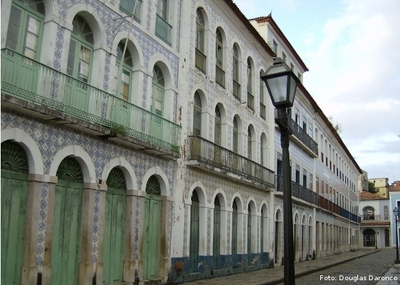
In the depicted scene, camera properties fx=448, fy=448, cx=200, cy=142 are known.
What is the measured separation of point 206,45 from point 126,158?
681 cm

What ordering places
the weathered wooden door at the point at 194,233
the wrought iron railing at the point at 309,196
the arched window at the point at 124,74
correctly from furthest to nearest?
the wrought iron railing at the point at 309,196
the weathered wooden door at the point at 194,233
the arched window at the point at 124,74

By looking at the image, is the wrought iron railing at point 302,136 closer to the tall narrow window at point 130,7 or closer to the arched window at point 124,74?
the tall narrow window at point 130,7

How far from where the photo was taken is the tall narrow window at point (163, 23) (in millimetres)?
13589

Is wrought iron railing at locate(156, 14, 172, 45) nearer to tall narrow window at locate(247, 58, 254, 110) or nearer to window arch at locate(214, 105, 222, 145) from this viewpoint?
window arch at locate(214, 105, 222, 145)

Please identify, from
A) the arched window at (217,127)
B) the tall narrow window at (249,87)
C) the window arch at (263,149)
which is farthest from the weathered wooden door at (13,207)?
the window arch at (263,149)

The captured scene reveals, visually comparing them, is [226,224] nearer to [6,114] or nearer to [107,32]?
[107,32]

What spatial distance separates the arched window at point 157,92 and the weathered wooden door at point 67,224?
375cm

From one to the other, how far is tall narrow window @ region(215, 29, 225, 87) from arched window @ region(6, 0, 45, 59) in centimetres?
876

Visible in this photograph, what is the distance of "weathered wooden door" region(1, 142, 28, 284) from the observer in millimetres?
8258

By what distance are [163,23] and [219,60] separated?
4492mm

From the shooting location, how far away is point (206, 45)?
656 inches

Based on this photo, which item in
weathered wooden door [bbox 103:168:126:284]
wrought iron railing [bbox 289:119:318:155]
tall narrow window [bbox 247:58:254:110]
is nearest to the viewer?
weathered wooden door [bbox 103:168:126:284]

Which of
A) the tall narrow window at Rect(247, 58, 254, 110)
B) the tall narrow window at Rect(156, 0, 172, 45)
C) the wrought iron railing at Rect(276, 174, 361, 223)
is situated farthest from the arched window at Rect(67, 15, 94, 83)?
the wrought iron railing at Rect(276, 174, 361, 223)

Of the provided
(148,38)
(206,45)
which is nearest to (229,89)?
(206,45)
